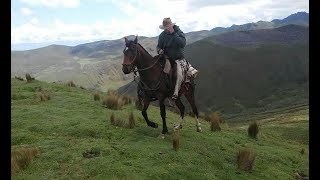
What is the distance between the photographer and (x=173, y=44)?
576 inches

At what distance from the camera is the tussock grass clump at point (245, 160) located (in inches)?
514

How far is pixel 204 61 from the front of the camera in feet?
555

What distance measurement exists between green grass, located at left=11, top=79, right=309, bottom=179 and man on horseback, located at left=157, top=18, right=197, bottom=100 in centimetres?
221

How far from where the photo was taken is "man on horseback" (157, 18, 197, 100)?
14523mm

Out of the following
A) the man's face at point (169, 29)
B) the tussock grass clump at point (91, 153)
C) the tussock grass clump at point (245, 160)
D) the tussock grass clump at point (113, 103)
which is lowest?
the tussock grass clump at point (245, 160)

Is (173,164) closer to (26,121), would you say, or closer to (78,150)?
(78,150)

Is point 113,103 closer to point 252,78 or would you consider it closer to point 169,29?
point 169,29

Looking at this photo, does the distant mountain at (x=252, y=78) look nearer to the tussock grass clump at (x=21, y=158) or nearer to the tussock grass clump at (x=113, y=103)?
the tussock grass clump at (x=113, y=103)

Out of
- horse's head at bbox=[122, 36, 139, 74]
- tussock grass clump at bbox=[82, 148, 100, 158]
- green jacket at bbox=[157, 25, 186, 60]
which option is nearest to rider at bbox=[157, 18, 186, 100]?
green jacket at bbox=[157, 25, 186, 60]

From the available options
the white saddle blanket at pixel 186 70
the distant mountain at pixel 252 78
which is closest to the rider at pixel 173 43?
the white saddle blanket at pixel 186 70

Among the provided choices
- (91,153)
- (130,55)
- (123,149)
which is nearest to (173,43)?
(130,55)

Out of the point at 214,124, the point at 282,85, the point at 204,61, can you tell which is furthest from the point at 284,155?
the point at 204,61

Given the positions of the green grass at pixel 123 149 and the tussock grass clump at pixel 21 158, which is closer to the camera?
the tussock grass clump at pixel 21 158

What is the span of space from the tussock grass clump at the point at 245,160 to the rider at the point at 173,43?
121 inches
